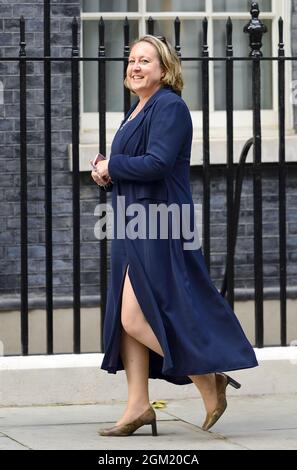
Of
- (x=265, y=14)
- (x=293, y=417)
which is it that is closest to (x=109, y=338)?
(x=293, y=417)

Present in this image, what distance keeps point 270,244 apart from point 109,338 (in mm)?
3204

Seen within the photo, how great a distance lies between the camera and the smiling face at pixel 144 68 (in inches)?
261

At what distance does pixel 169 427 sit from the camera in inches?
278

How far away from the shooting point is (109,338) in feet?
21.9

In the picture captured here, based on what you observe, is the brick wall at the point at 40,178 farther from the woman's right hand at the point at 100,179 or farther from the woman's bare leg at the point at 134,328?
the woman's bare leg at the point at 134,328

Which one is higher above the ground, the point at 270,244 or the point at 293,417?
the point at 270,244

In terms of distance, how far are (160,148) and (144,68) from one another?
16.7 inches

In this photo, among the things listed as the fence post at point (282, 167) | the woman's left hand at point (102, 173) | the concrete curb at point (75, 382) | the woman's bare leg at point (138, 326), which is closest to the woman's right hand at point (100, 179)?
the woman's left hand at point (102, 173)

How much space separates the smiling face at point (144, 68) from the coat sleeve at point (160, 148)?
0.48 ft

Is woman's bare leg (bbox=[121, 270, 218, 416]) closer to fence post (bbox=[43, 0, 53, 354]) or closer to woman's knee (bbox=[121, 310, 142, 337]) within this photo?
woman's knee (bbox=[121, 310, 142, 337])

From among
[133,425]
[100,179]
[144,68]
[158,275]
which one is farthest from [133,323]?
[144,68]

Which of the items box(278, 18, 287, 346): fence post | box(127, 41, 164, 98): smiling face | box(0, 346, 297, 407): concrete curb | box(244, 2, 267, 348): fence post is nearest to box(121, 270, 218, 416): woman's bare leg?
box(127, 41, 164, 98): smiling face
